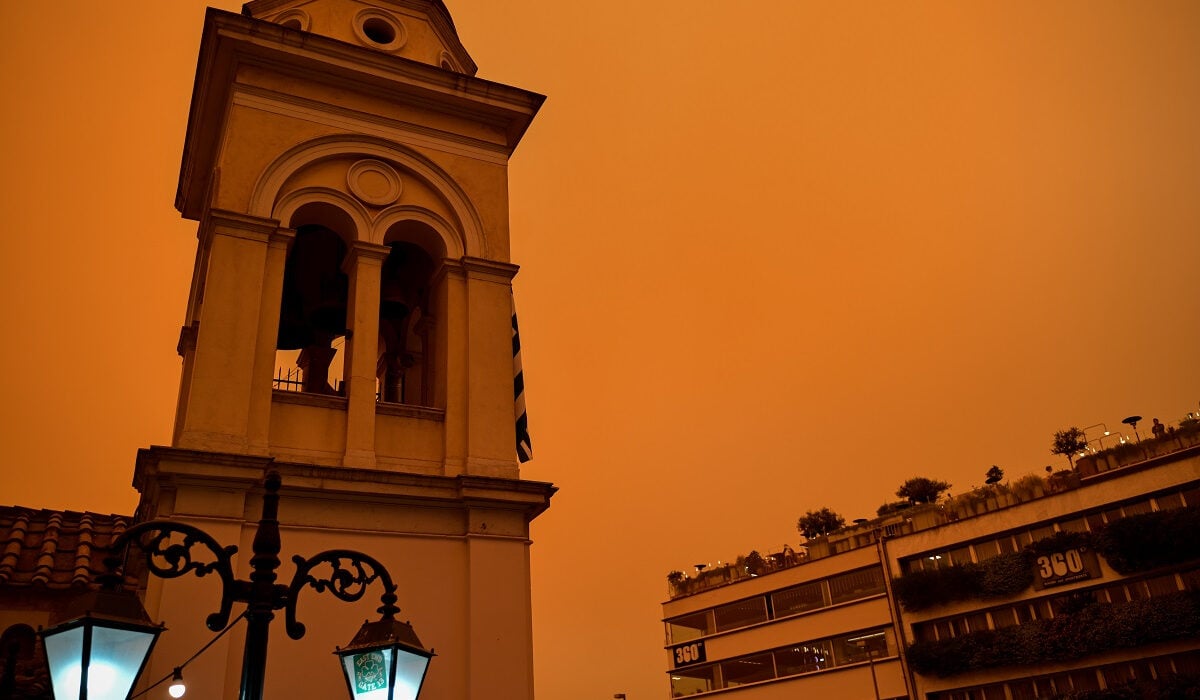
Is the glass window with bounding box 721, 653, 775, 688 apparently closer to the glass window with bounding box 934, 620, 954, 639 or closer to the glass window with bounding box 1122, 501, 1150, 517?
the glass window with bounding box 934, 620, 954, 639

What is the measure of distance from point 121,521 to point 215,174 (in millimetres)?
4332

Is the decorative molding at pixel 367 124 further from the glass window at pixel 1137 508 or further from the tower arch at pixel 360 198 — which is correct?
the glass window at pixel 1137 508

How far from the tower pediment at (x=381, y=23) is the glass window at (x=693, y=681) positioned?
5326cm

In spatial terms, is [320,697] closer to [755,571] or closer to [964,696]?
[964,696]

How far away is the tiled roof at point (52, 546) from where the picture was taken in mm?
9578

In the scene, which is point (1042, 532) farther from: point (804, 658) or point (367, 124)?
point (367, 124)

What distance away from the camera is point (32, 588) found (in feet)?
31.2

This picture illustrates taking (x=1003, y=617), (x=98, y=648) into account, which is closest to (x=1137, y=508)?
(x=1003, y=617)

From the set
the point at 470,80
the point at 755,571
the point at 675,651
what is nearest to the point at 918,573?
the point at 755,571

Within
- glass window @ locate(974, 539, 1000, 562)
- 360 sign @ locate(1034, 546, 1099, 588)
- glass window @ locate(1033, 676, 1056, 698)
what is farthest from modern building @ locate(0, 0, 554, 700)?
glass window @ locate(974, 539, 1000, 562)

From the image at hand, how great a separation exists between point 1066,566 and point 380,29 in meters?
40.8

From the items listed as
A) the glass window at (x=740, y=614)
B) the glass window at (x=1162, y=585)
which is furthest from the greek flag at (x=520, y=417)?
the glass window at (x=740, y=614)

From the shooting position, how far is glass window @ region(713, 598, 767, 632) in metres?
57.6

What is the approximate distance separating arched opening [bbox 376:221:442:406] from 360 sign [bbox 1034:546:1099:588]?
3900 centimetres
